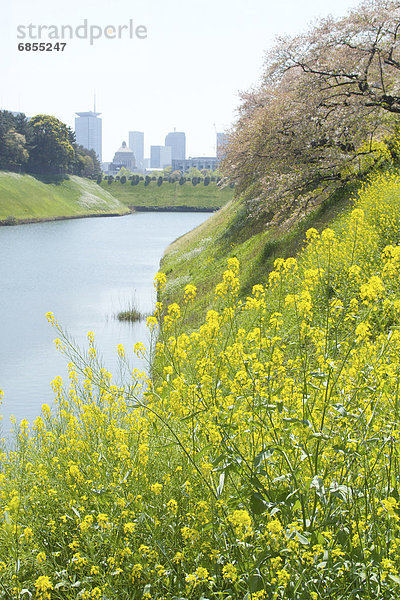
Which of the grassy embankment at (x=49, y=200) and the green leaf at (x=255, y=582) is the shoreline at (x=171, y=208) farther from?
the green leaf at (x=255, y=582)

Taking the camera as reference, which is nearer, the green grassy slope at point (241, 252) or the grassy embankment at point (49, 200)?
the green grassy slope at point (241, 252)

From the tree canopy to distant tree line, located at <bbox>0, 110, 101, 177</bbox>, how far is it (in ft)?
227

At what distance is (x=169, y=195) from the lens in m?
103

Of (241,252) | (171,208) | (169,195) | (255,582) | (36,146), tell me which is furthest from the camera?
(169,195)

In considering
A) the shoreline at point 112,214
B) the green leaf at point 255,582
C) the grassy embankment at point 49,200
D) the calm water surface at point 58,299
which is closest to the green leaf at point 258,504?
the green leaf at point 255,582

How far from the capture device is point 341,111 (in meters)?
13.7

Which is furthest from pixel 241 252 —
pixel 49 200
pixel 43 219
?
pixel 49 200

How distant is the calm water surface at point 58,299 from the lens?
1407cm

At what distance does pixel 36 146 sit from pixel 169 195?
27055mm

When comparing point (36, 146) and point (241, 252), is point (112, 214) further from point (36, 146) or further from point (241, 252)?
point (241, 252)

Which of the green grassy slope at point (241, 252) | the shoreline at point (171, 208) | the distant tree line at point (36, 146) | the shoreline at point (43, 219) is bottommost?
the green grassy slope at point (241, 252)

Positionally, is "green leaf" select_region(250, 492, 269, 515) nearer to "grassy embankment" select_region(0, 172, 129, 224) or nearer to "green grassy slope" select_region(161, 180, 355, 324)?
"green grassy slope" select_region(161, 180, 355, 324)

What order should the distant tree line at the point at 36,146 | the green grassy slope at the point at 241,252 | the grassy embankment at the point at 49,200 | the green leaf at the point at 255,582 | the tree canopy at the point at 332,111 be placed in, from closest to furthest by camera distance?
the green leaf at the point at 255,582
the tree canopy at the point at 332,111
the green grassy slope at the point at 241,252
the grassy embankment at the point at 49,200
the distant tree line at the point at 36,146

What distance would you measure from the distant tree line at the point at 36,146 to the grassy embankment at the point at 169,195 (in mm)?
11209
